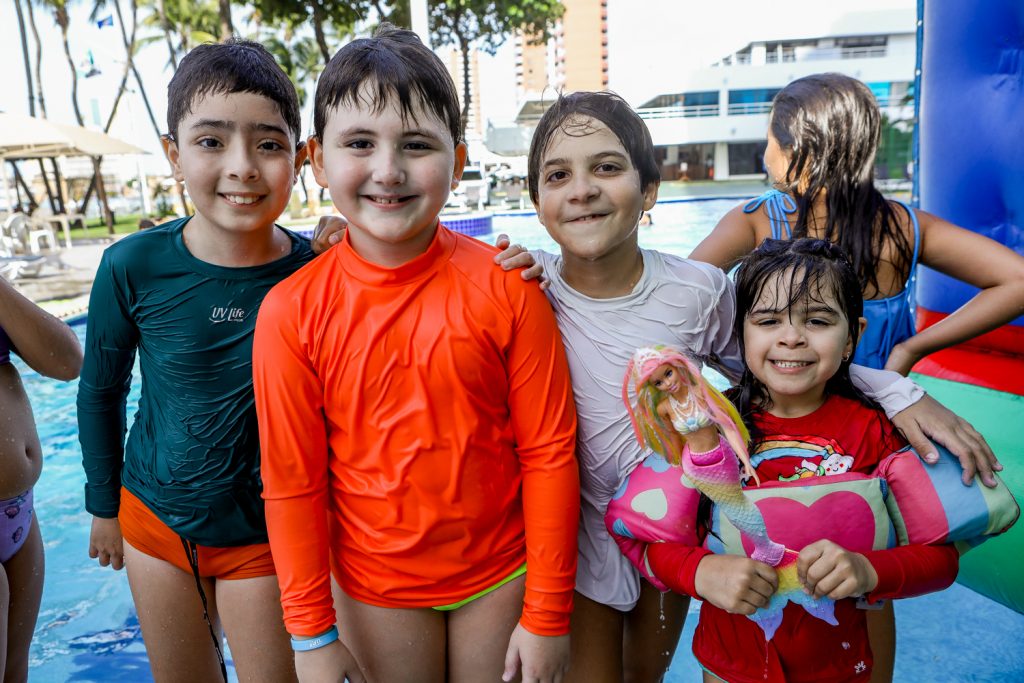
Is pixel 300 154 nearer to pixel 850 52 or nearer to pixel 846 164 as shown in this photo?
pixel 846 164

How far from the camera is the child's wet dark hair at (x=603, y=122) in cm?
175

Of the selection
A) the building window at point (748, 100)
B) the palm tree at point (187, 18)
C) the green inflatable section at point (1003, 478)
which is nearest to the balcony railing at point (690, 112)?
the building window at point (748, 100)

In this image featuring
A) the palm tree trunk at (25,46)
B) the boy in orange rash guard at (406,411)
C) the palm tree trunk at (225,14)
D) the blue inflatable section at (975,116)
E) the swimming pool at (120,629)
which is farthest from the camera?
the palm tree trunk at (25,46)

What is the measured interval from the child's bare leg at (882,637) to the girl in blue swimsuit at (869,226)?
26.5 inches

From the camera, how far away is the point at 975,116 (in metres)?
2.86

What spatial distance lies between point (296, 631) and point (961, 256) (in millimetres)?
1978

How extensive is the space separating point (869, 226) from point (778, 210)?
0.25 m

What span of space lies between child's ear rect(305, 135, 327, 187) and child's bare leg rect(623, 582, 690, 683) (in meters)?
1.29

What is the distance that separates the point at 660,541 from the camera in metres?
1.63

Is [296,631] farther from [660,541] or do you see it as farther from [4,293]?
[4,293]

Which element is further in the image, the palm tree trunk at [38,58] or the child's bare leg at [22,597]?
the palm tree trunk at [38,58]

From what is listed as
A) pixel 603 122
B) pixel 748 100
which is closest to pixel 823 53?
pixel 748 100

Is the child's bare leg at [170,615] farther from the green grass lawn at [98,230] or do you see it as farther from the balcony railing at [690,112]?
the balcony railing at [690,112]

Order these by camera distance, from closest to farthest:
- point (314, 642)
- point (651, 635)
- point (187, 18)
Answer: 1. point (314, 642)
2. point (651, 635)
3. point (187, 18)
